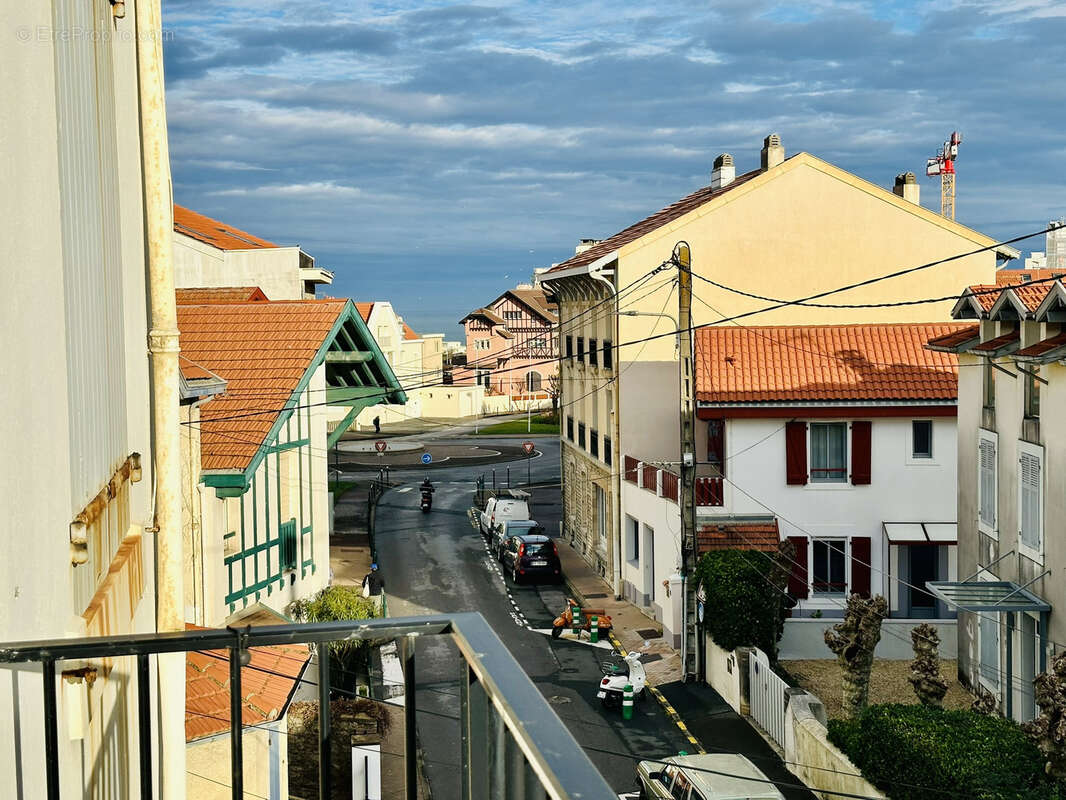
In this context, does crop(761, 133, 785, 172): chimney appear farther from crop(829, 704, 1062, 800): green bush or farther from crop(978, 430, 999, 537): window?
crop(829, 704, 1062, 800): green bush

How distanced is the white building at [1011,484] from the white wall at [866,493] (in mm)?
5424

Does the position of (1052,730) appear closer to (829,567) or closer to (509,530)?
(829,567)

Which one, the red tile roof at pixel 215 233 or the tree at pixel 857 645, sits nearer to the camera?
the tree at pixel 857 645

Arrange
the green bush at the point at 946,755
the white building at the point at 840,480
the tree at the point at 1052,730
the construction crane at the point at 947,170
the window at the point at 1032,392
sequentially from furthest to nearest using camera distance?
the construction crane at the point at 947,170 < the white building at the point at 840,480 < the window at the point at 1032,392 < the green bush at the point at 946,755 < the tree at the point at 1052,730

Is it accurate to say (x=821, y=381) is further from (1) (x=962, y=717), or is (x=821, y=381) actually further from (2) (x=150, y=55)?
(2) (x=150, y=55)

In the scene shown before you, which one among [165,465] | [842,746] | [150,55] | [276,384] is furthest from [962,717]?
[150,55]

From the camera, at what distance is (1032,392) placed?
19.8m

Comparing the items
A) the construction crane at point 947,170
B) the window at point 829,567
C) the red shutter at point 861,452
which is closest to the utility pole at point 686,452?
the window at point 829,567

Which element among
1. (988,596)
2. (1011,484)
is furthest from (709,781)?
(1011,484)

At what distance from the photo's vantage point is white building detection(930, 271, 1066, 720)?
1869 centimetres

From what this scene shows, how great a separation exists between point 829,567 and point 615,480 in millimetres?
7821

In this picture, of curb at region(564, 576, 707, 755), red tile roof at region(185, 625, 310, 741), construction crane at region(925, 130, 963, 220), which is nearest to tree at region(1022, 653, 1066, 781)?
curb at region(564, 576, 707, 755)

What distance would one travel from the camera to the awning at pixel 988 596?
1917cm

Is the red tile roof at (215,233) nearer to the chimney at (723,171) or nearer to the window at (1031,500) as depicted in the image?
the chimney at (723,171)
